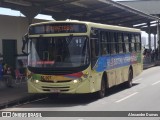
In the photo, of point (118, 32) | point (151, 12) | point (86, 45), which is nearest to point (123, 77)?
point (118, 32)

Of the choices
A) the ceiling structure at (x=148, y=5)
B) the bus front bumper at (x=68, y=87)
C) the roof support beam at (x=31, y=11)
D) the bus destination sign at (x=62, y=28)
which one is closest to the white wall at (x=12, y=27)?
the roof support beam at (x=31, y=11)

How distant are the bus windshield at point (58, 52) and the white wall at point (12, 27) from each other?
905 cm

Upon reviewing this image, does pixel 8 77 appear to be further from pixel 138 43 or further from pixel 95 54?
pixel 138 43

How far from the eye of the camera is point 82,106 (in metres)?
15.1

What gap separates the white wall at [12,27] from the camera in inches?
989

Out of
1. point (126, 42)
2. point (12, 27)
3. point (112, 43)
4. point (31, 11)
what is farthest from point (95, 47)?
point (12, 27)

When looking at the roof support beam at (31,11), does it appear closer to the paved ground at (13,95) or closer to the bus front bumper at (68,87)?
the paved ground at (13,95)

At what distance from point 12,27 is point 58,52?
1076 cm

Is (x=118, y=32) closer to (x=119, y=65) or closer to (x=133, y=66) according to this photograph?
(x=119, y=65)

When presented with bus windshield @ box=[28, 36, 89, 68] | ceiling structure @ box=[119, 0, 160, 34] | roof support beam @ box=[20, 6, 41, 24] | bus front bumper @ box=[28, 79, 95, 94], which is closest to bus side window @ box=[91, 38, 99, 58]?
bus windshield @ box=[28, 36, 89, 68]

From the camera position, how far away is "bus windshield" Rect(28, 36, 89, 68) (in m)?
15.8

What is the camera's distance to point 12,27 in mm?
26203

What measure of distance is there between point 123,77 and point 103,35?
11.7 feet

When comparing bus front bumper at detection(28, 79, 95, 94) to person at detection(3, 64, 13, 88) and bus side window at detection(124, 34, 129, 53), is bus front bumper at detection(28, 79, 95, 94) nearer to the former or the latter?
person at detection(3, 64, 13, 88)
